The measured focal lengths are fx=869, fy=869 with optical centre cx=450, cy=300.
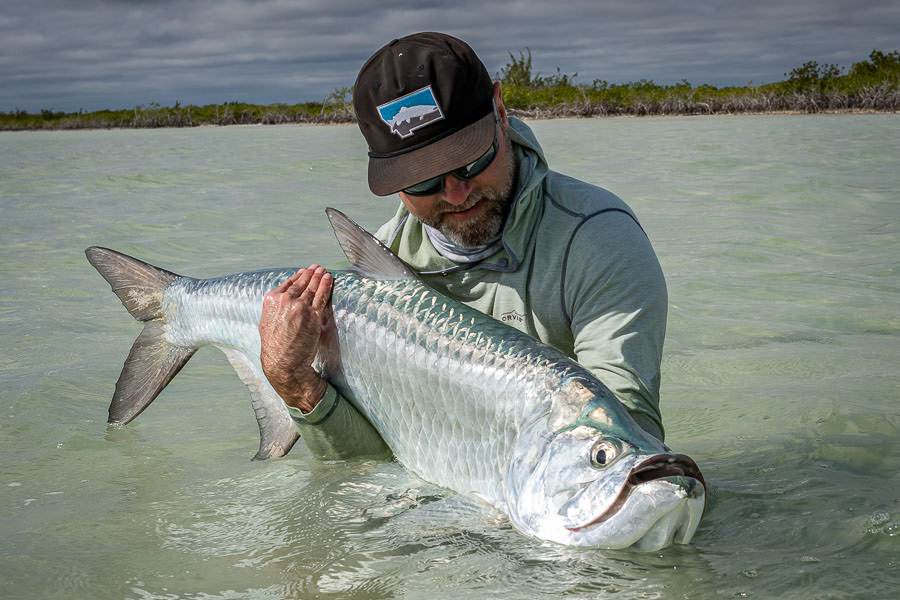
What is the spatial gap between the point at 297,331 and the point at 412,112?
0.71 meters

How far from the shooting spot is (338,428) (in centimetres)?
270

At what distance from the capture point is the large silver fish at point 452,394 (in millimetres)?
1876

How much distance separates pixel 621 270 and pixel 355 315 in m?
0.79

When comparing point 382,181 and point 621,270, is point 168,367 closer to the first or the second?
point 382,181

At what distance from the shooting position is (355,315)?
260 cm

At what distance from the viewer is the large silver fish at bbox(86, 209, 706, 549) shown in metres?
1.88

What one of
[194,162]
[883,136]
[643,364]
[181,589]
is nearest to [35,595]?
[181,589]

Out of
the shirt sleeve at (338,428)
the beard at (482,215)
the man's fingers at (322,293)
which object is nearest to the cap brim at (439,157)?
the beard at (482,215)

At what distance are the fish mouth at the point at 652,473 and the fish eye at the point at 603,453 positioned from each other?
0.07 metres

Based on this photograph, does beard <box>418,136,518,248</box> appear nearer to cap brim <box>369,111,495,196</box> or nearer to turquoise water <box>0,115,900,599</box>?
cap brim <box>369,111,495,196</box>

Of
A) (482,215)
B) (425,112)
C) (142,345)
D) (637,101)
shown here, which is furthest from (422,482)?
(637,101)

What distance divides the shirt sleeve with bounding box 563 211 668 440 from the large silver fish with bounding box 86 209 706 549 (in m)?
0.20

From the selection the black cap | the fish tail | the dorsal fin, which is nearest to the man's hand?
the dorsal fin

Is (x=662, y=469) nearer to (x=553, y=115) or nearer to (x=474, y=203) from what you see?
(x=474, y=203)
